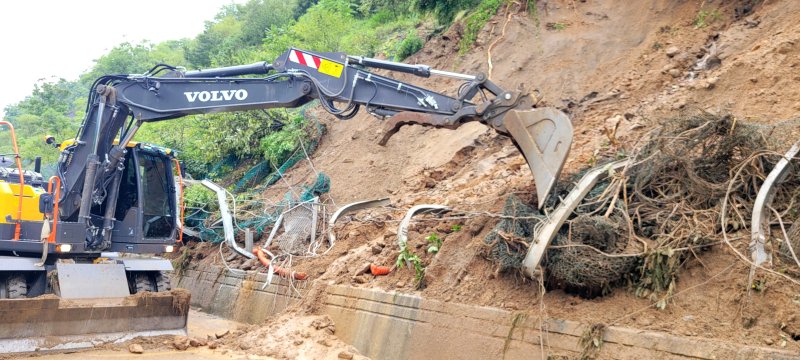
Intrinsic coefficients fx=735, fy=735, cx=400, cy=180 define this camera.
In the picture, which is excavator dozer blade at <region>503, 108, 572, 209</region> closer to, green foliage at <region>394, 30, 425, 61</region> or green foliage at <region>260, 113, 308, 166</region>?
green foliage at <region>394, 30, 425, 61</region>

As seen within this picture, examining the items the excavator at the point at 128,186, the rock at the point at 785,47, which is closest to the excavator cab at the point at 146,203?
the excavator at the point at 128,186

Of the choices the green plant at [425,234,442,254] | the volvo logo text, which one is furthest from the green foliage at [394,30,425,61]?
the green plant at [425,234,442,254]

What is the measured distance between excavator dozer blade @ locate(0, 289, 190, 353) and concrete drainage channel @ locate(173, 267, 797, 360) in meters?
1.66

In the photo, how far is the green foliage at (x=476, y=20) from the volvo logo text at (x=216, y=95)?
7668 millimetres

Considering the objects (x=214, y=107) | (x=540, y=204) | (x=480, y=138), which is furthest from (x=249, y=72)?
(x=480, y=138)

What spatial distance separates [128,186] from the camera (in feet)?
36.9

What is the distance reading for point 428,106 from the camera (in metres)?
8.80

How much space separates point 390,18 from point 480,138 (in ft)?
40.9

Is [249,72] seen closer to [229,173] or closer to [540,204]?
[540,204]

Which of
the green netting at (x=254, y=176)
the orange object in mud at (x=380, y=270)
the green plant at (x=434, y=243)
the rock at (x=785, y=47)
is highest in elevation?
the rock at (x=785, y=47)

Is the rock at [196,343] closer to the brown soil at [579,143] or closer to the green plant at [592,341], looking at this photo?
the brown soil at [579,143]

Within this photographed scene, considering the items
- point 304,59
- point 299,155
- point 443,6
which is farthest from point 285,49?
point 304,59

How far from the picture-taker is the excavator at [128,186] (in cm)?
908

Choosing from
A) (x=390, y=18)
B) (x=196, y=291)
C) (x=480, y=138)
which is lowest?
(x=196, y=291)
